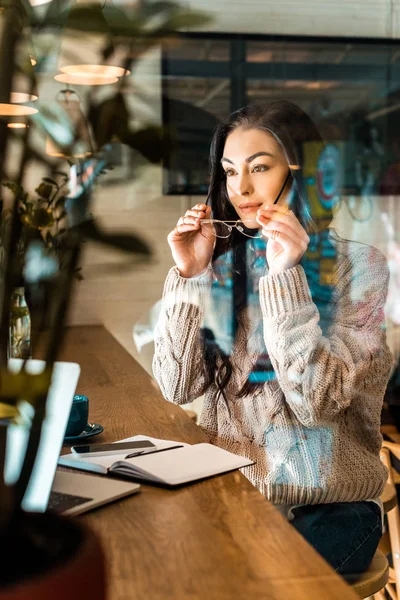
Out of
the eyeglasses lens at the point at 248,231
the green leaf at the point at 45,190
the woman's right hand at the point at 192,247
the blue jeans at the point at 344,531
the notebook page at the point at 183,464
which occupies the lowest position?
the blue jeans at the point at 344,531

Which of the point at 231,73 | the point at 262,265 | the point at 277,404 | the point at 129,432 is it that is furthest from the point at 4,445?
the point at 231,73

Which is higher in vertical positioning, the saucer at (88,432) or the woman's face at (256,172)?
the woman's face at (256,172)

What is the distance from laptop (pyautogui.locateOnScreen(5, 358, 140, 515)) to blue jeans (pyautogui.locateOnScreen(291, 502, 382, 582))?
18.1 inches

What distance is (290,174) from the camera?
1.41 m

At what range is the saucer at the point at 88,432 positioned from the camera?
3.48ft

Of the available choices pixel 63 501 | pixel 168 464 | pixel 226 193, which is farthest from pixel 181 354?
pixel 63 501

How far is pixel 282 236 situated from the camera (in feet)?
4.38

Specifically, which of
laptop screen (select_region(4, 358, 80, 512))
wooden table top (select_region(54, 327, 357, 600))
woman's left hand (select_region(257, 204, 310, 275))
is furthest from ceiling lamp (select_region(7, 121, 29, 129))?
woman's left hand (select_region(257, 204, 310, 275))

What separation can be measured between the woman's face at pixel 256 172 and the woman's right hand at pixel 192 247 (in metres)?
0.08

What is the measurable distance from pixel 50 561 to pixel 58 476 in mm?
467

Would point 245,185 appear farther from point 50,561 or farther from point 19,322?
point 50,561

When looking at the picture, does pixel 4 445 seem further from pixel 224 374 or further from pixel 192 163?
pixel 192 163

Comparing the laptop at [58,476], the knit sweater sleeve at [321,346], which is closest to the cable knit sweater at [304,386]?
the knit sweater sleeve at [321,346]

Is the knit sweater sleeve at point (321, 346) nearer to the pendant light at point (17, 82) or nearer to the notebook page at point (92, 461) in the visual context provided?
the notebook page at point (92, 461)
